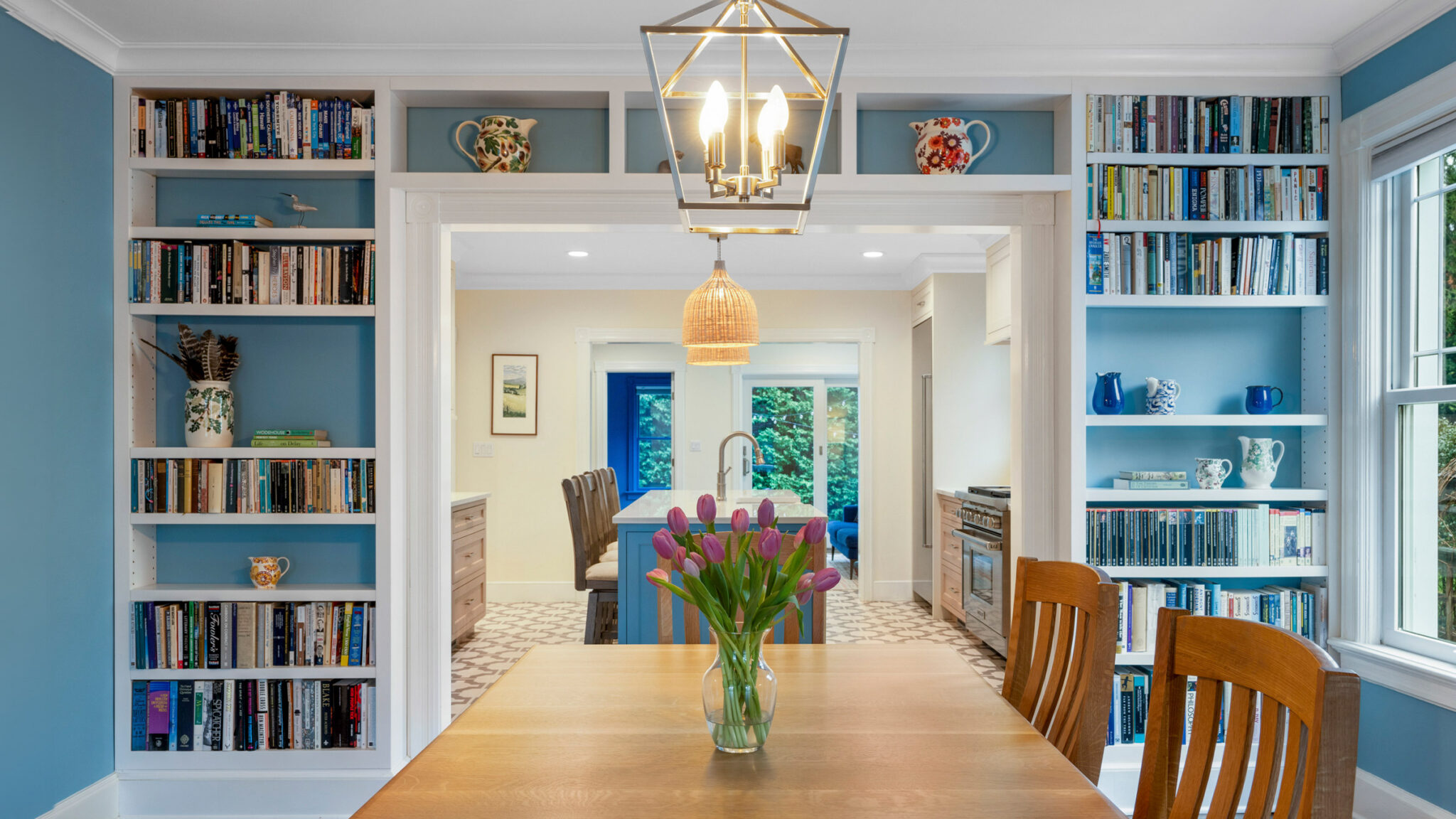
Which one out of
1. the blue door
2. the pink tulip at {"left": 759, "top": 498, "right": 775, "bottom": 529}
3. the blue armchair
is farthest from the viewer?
the blue door

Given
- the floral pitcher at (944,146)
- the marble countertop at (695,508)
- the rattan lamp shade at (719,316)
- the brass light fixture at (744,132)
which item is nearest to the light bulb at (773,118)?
the brass light fixture at (744,132)

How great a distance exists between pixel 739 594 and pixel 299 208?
7.87 feet

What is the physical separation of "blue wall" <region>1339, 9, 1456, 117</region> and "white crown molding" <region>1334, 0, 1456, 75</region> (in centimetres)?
2

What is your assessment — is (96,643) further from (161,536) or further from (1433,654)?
(1433,654)

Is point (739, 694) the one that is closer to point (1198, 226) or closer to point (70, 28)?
point (1198, 226)

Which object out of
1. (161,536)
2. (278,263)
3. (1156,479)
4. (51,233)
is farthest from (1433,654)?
(51,233)

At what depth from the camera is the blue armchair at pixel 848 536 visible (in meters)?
7.28

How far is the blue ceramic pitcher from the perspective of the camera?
2965 millimetres

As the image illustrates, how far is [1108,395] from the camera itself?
2.97 m

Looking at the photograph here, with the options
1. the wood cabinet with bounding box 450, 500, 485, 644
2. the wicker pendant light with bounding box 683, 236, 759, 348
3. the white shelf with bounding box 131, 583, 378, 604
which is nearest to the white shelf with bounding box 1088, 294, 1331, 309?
the wicker pendant light with bounding box 683, 236, 759, 348

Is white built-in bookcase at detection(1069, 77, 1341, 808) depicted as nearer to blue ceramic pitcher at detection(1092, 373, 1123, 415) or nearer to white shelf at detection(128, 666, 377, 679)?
blue ceramic pitcher at detection(1092, 373, 1123, 415)

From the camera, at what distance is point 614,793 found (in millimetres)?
1230

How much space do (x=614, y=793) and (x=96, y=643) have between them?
96.9 inches

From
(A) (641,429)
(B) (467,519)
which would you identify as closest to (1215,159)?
(B) (467,519)
